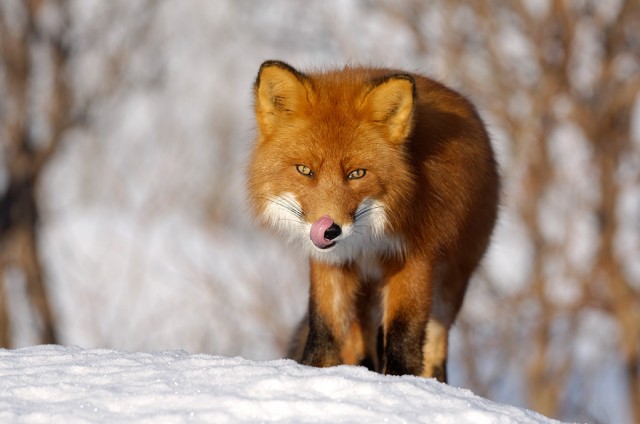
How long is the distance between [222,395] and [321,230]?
1215mm

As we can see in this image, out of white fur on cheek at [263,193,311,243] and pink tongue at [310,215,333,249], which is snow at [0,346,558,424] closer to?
pink tongue at [310,215,333,249]

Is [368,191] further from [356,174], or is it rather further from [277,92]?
[277,92]

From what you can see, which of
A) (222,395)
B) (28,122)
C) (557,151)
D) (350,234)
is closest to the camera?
(222,395)

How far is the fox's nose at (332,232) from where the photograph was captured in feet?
14.3

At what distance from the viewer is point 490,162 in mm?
5633

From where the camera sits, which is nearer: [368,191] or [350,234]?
[350,234]

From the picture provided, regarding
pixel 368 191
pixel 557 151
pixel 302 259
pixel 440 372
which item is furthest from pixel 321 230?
pixel 557 151

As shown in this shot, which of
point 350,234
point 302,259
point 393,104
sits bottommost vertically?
point 302,259

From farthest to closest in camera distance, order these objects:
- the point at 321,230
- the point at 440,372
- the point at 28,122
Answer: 1. the point at 28,122
2. the point at 440,372
3. the point at 321,230

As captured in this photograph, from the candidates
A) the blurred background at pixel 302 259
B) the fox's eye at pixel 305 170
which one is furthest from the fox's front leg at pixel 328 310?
the blurred background at pixel 302 259

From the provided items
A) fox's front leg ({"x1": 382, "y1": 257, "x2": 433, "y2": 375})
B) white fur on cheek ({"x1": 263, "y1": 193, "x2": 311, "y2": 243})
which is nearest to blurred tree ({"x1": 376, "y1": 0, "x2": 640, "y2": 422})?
fox's front leg ({"x1": 382, "y1": 257, "x2": 433, "y2": 375})

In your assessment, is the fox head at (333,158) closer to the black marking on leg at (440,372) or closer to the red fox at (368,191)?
the red fox at (368,191)

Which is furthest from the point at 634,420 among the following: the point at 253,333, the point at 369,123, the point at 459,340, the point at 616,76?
the point at 369,123

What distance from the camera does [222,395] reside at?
3363 mm
